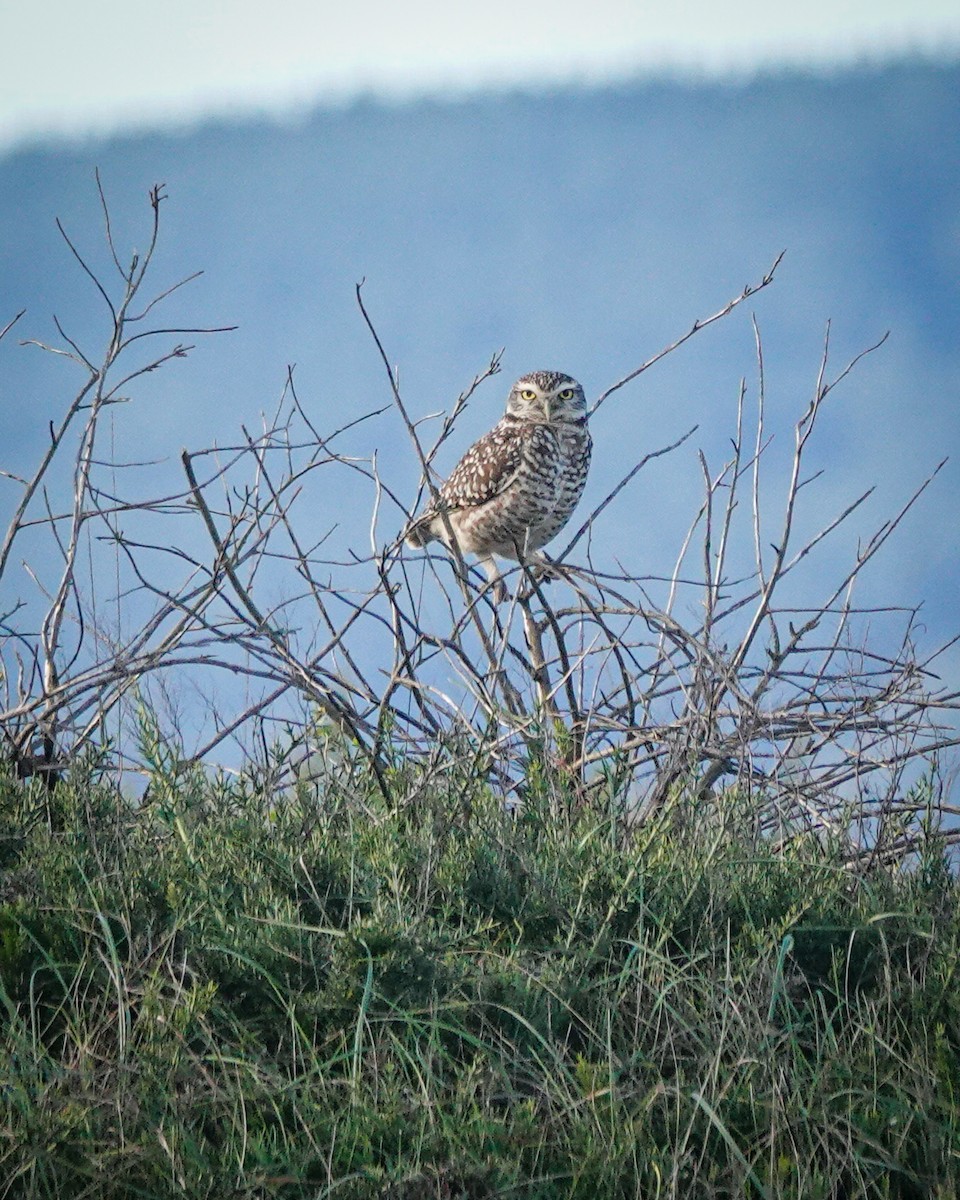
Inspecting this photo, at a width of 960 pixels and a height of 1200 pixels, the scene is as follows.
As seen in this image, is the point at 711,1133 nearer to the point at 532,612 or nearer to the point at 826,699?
the point at 826,699

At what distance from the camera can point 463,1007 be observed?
194 cm

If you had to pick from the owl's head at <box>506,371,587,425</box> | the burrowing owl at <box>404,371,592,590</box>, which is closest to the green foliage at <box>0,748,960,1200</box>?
the burrowing owl at <box>404,371,592,590</box>

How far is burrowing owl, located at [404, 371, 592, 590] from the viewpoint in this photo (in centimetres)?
428

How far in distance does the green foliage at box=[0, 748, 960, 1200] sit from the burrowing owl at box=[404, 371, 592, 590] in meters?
1.81

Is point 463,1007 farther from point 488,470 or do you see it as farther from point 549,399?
point 549,399

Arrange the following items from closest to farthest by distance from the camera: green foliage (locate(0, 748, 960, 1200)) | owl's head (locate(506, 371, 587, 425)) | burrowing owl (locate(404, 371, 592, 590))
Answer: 1. green foliage (locate(0, 748, 960, 1200))
2. burrowing owl (locate(404, 371, 592, 590))
3. owl's head (locate(506, 371, 587, 425))

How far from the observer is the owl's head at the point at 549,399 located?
4.50m

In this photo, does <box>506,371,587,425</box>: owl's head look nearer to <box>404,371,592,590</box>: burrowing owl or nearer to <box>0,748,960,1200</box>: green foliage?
<box>404,371,592,590</box>: burrowing owl

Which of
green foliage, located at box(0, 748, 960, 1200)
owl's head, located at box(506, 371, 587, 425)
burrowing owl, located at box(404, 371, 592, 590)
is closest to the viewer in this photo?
green foliage, located at box(0, 748, 960, 1200)

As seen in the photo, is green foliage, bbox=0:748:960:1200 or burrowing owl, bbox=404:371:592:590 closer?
green foliage, bbox=0:748:960:1200

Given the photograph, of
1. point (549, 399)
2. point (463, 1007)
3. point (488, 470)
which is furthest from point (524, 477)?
point (463, 1007)

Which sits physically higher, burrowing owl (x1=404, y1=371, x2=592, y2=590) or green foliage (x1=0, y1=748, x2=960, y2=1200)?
burrowing owl (x1=404, y1=371, x2=592, y2=590)

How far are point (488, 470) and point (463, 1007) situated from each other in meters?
2.61

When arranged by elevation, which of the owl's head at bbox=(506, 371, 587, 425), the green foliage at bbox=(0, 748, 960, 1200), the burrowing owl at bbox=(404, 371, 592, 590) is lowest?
the green foliage at bbox=(0, 748, 960, 1200)
